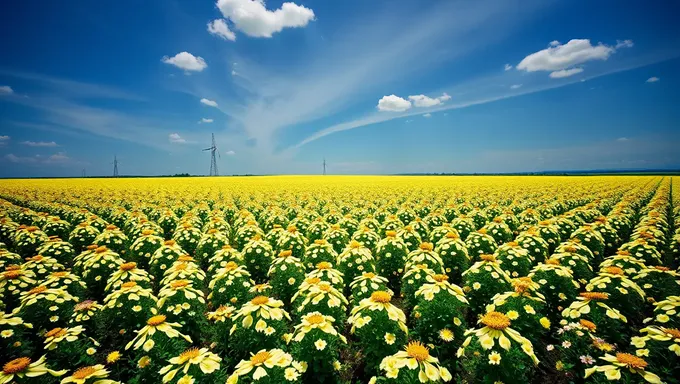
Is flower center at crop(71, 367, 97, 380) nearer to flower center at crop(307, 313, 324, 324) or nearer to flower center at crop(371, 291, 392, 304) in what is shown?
flower center at crop(307, 313, 324, 324)

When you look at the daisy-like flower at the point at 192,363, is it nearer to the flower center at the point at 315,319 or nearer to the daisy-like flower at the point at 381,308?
the flower center at the point at 315,319

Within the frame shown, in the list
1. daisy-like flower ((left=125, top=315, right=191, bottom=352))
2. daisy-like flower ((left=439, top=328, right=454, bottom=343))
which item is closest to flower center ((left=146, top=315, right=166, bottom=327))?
daisy-like flower ((left=125, top=315, right=191, bottom=352))

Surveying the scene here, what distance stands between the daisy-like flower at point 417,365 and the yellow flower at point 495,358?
640 mm

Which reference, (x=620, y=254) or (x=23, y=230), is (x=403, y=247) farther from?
(x=23, y=230)

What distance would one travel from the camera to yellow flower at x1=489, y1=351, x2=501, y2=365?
3297mm

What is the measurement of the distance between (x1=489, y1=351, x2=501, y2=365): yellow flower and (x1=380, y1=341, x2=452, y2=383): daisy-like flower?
0.64 meters

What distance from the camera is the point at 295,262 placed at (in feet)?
21.5

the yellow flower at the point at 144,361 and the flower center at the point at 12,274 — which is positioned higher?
the flower center at the point at 12,274

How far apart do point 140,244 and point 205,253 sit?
1955 millimetres

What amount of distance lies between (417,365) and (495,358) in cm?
104

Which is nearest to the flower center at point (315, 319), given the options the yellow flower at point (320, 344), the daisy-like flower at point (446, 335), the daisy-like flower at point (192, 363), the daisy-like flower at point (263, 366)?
the yellow flower at point (320, 344)

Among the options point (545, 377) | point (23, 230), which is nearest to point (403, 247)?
point (545, 377)

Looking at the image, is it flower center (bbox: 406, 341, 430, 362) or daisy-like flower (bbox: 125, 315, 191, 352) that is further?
daisy-like flower (bbox: 125, 315, 191, 352)

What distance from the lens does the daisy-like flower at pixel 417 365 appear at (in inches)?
117
